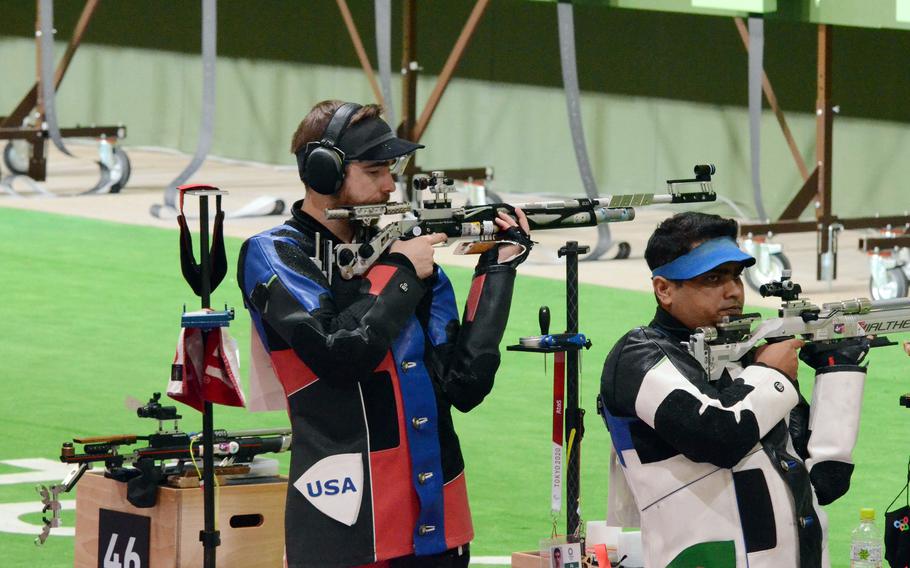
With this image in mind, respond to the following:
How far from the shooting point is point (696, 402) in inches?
188

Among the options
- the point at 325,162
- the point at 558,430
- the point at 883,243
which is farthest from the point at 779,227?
the point at 325,162

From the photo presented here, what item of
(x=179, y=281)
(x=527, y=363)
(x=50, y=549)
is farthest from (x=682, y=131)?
(x=50, y=549)

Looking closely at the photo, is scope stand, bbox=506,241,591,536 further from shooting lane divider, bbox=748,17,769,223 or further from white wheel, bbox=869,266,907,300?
shooting lane divider, bbox=748,17,769,223

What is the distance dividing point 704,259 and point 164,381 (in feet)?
24.5

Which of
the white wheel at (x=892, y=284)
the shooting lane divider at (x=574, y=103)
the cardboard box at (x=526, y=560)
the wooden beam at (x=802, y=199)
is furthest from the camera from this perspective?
the wooden beam at (x=802, y=199)

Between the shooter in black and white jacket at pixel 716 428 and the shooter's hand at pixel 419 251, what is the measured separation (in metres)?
0.53

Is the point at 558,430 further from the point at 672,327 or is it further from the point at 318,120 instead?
the point at 318,120

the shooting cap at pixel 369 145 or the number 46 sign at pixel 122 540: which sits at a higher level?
the shooting cap at pixel 369 145

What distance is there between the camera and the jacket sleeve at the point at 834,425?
4.92m

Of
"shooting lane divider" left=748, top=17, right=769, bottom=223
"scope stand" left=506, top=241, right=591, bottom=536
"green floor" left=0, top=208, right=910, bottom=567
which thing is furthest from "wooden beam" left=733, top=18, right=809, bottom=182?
"scope stand" left=506, top=241, right=591, bottom=536

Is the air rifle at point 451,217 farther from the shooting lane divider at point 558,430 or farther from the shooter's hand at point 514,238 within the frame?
the shooting lane divider at point 558,430

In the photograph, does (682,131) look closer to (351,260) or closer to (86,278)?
(86,278)

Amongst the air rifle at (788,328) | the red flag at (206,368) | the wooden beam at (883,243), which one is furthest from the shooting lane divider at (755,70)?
the air rifle at (788,328)

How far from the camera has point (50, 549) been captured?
815 cm
